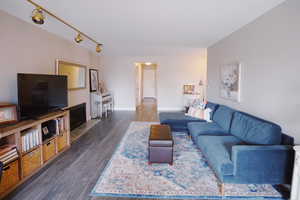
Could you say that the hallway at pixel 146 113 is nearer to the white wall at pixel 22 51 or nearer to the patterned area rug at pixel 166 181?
the patterned area rug at pixel 166 181

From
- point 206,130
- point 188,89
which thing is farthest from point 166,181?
point 188,89

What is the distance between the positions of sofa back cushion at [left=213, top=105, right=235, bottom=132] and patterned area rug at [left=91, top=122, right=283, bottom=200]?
28.7 inches

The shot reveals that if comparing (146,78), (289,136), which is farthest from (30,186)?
(146,78)

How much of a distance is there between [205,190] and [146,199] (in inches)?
29.2

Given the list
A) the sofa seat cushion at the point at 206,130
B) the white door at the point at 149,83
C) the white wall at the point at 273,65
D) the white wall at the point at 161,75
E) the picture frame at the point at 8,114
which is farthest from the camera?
the white door at the point at 149,83

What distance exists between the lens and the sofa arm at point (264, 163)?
1873 mm

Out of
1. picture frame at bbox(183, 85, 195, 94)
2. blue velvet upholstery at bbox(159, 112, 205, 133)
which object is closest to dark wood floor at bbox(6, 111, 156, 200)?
blue velvet upholstery at bbox(159, 112, 205, 133)

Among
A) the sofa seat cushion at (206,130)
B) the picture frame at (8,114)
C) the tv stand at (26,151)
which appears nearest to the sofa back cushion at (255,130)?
the sofa seat cushion at (206,130)

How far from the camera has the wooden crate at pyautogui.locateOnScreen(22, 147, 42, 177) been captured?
7.55ft

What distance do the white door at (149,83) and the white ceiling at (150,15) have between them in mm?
8142

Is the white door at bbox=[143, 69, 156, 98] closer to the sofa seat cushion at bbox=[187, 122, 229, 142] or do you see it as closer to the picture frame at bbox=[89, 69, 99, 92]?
the picture frame at bbox=[89, 69, 99, 92]

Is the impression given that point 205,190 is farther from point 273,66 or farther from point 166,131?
point 273,66

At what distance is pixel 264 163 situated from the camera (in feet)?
6.19

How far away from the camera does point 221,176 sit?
1946 millimetres
